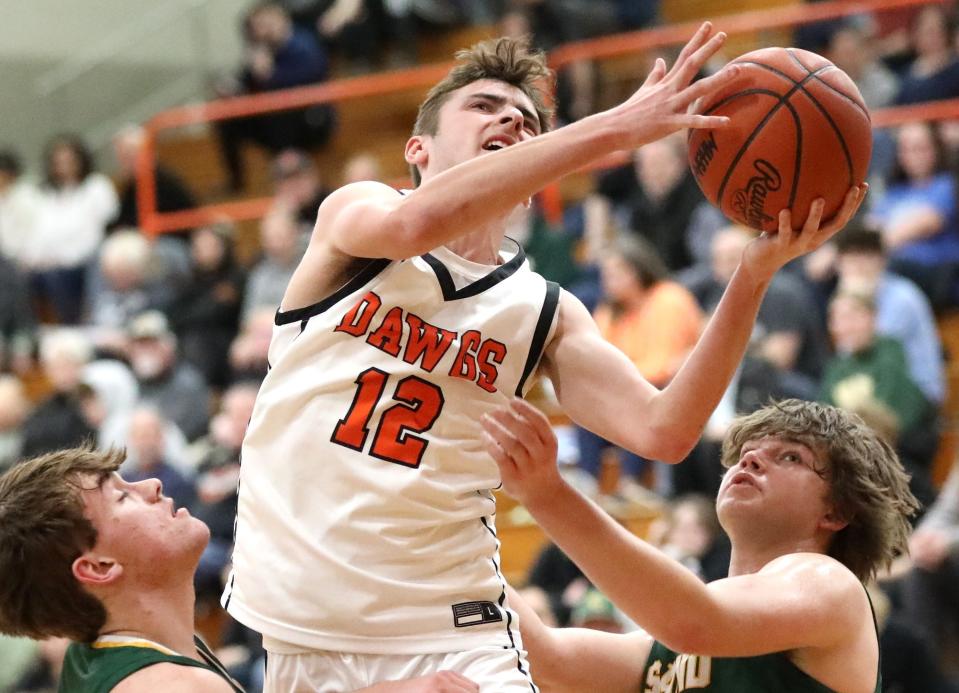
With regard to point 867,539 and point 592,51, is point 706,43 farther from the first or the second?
point 592,51

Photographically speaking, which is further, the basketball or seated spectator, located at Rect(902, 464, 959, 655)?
seated spectator, located at Rect(902, 464, 959, 655)

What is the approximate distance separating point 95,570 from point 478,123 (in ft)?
4.47

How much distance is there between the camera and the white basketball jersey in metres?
3.45

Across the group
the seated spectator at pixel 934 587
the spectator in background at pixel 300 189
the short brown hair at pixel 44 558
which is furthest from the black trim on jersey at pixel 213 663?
the spectator in background at pixel 300 189

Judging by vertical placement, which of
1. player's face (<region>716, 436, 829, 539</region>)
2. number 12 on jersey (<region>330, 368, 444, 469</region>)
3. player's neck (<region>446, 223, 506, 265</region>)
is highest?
player's neck (<region>446, 223, 506, 265</region>)

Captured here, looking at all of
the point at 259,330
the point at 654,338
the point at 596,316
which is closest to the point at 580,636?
the point at 654,338

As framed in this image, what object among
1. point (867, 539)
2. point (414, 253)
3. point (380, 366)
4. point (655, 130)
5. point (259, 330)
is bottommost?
point (259, 330)

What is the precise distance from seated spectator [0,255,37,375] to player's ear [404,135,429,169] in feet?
27.8

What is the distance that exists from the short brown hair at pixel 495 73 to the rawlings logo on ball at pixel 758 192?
0.65m

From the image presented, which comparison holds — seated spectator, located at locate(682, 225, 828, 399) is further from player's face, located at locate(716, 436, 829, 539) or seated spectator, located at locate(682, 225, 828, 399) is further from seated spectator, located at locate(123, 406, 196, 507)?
player's face, located at locate(716, 436, 829, 539)

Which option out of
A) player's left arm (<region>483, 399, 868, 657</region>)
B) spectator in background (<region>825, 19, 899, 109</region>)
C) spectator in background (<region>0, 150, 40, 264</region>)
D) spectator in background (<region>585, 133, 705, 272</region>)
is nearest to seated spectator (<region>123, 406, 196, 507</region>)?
spectator in background (<region>585, 133, 705, 272</region>)

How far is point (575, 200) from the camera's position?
10.9 meters

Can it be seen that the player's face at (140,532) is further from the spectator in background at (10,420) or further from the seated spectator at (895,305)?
the spectator in background at (10,420)

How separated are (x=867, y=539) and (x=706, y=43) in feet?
4.60
